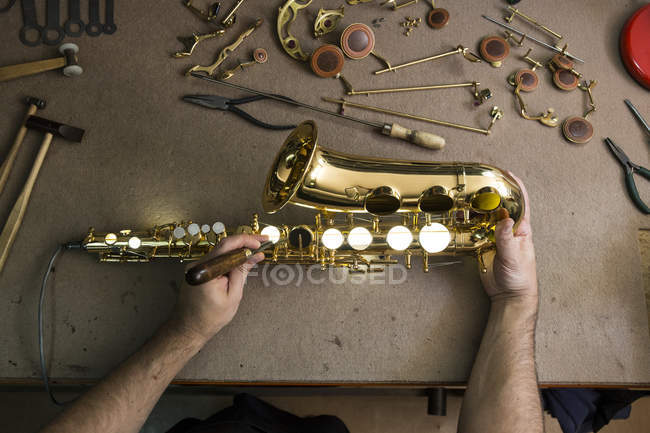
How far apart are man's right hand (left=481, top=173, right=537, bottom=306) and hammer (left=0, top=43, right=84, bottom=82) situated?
175cm

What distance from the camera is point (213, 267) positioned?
0.87 metres

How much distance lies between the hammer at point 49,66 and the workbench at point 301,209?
4cm

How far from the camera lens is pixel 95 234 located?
1421mm

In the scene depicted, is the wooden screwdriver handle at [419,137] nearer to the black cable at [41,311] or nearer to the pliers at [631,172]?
the pliers at [631,172]

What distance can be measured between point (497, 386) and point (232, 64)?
1.56m

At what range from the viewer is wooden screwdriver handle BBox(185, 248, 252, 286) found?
0.81 m

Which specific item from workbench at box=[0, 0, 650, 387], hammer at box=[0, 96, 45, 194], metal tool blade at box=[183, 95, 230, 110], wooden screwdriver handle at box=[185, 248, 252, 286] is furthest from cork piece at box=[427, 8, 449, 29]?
hammer at box=[0, 96, 45, 194]

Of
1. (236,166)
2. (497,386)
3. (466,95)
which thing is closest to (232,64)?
(236,166)

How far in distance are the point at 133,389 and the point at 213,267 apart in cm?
60

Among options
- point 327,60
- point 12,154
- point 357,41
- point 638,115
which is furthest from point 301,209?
point 638,115

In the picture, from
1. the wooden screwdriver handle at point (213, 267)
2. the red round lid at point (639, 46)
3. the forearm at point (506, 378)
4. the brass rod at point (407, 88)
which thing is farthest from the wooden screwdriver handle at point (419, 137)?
the red round lid at point (639, 46)

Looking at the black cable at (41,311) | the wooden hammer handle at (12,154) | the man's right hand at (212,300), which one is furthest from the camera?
the wooden hammer handle at (12,154)

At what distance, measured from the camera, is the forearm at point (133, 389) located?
3.54ft

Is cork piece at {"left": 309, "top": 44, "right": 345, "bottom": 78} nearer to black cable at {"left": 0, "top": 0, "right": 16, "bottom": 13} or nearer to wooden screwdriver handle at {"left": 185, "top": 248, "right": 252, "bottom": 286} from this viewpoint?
wooden screwdriver handle at {"left": 185, "top": 248, "right": 252, "bottom": 286}
